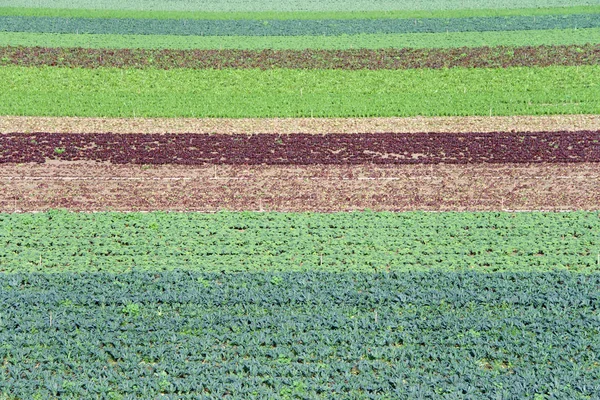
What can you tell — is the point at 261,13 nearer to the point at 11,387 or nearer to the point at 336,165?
the point at 336,165

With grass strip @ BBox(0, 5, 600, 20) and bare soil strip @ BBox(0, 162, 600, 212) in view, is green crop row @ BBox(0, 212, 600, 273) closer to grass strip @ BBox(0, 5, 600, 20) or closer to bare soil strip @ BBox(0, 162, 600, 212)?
bare soil strip @ BBox(0, 162, 600, 212)

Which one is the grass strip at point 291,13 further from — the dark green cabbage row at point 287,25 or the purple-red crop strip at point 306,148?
the purple-red crop strip at point 306,148

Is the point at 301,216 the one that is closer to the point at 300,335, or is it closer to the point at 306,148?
the point at 306,148

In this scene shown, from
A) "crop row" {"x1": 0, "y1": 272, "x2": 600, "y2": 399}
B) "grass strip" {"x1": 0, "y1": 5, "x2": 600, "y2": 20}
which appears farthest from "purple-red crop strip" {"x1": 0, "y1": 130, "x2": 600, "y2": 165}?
"grass strip" {"x1": 0, "y1": 5, "x2": 600, "y2": 20}

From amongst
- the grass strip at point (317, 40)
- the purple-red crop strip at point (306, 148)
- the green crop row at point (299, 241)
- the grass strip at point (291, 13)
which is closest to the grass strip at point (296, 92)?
the purple-red crop strip at point (306, 148)

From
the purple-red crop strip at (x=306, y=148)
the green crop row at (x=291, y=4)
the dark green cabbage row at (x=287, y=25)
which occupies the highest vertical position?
the green crop row at (x=291, y=4)

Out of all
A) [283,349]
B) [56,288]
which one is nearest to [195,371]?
[283,349]

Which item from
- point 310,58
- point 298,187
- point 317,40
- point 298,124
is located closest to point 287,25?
point 317,40
